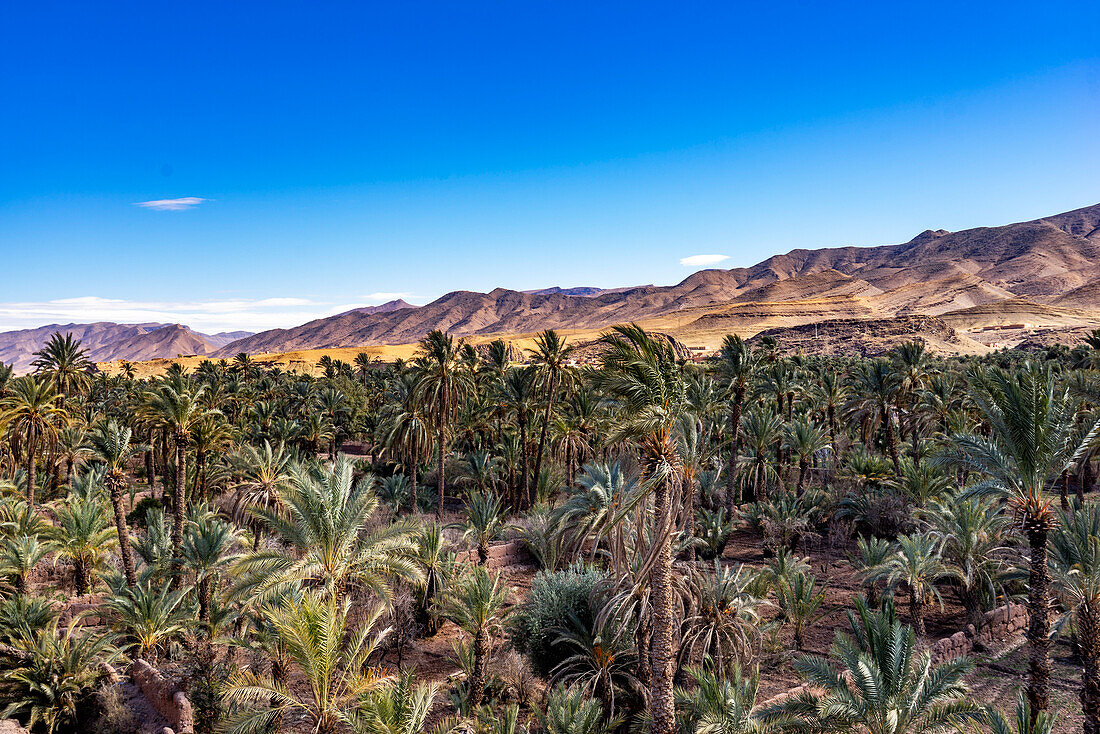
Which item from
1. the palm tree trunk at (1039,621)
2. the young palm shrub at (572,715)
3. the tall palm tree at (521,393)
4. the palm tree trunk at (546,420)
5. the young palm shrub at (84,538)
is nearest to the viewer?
the palm tree trunk at (1039,621)

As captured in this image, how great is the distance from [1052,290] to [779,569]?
197 meters

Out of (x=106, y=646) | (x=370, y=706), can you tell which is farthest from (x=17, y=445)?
(x=370, y=706)

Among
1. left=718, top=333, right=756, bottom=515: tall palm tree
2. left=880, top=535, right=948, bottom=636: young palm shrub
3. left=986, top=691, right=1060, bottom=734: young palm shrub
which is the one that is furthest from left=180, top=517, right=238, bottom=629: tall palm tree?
left=718, top=333, right=756, bottom=515: tall palm tree

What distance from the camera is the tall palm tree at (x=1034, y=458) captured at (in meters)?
11.9

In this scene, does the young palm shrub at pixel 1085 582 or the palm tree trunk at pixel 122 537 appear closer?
the young palm shrub at pixel 1085 582

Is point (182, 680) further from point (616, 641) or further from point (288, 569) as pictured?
point (616, 641)

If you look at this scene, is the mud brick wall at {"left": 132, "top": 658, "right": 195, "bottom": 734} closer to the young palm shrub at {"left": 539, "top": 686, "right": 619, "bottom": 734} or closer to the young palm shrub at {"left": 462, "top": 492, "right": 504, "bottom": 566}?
the young palm shrub at {"left": 539, "top": 686, "right": 619, "bottom": 734}

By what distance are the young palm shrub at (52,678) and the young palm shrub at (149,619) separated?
84 centimetres

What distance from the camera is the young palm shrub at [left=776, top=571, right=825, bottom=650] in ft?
60.7

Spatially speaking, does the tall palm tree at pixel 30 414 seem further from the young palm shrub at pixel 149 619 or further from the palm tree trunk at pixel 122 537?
the young palm shrub at pixel 149 619

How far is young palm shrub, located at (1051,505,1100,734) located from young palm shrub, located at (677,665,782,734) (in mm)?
6164

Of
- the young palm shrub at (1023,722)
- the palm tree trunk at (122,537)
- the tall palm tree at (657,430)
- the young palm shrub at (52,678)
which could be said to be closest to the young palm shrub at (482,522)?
the palm tree trunk at (122,537)

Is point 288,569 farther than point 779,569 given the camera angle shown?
No

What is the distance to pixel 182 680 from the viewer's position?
15.9 metres
